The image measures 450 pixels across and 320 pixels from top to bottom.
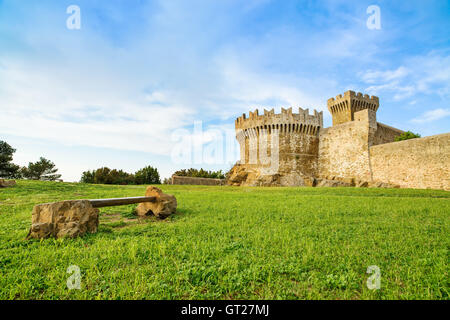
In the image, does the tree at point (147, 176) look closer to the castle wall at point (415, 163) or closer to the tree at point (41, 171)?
the tree at point (41, 171)

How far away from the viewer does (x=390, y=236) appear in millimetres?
4520

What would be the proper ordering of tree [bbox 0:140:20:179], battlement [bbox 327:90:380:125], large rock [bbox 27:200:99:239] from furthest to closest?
battlement [bbox 327:90:380:125]
tree [bbox 0:140:20:179]
large rock [bbox 27:200:99:239]

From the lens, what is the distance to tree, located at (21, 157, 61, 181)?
1293 inches

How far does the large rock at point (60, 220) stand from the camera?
443 cm

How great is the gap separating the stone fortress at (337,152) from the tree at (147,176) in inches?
480

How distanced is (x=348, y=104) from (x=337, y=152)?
939cm

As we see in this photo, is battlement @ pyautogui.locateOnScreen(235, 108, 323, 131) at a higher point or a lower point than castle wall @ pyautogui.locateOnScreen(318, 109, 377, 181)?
higher

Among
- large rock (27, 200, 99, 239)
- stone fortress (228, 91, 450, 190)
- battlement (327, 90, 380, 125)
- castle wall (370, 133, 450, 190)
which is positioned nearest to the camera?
large rock (27, 200, 99, 239)

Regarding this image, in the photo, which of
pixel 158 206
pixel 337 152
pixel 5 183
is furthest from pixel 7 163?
pixel 337 152

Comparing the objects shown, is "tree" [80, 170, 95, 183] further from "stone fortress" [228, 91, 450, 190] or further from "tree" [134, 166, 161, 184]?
"stone fortress" [228, 91, 450, 190]

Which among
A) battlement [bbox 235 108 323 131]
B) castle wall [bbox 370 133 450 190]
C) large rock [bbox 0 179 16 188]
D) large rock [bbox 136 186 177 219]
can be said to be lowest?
large rock [bbox 136 186 177 219]

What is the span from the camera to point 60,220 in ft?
15.1

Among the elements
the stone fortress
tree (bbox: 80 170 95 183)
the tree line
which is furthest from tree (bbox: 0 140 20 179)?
the stone fortress

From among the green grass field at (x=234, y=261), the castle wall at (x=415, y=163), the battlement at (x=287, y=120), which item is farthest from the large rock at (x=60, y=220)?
the battlement at (x=287, y=120)
